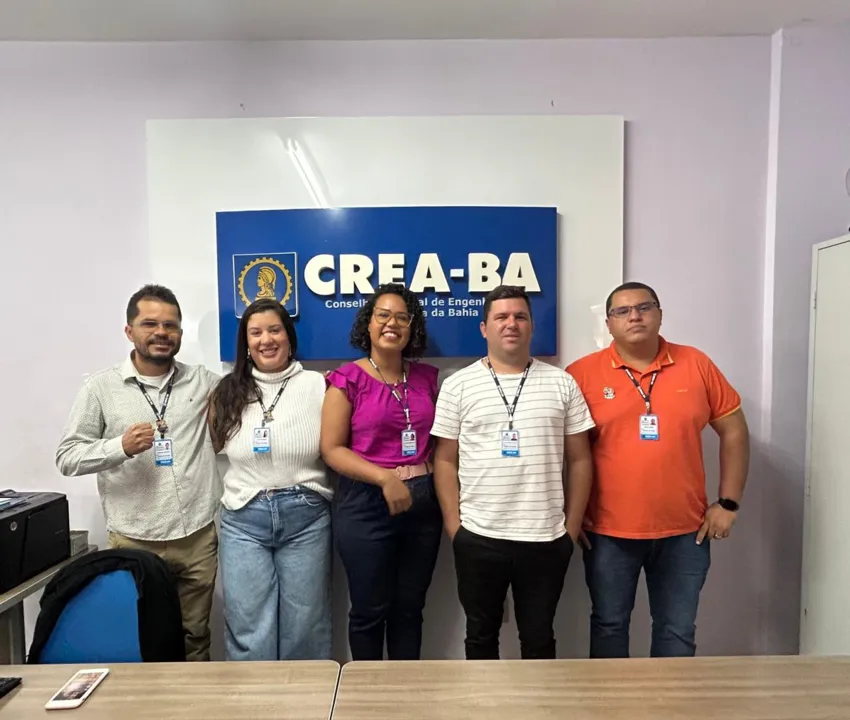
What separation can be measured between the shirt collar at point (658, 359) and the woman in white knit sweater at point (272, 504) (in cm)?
117

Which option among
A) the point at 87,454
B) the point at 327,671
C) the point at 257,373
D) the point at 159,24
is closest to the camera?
the point at 327,671

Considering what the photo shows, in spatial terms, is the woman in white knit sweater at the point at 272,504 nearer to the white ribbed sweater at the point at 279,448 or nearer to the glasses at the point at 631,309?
the white ribbed sweater at the point at 279,448

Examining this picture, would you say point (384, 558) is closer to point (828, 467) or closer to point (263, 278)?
point (263, 278)

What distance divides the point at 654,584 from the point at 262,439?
1643mm

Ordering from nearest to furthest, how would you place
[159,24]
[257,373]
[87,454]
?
[87,454]
[257,373]
[159,24]

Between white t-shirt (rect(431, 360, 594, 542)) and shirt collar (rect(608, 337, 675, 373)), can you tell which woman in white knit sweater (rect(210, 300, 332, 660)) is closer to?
white t-shirt (rect(431, 360, 594, 542))

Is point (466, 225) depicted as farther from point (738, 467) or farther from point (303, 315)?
point (738, 467)

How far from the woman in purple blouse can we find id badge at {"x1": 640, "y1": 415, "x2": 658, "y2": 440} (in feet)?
2.61

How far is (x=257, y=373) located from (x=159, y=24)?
158 centimetres

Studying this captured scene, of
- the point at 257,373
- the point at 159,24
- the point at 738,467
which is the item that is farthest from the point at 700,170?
the point at 159,24

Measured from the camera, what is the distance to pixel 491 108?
244 centimetres

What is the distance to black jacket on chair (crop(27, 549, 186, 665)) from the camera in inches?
65.7

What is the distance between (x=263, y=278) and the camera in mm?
2379

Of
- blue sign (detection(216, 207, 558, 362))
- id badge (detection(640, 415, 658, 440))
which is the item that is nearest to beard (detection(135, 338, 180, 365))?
blue sign (detection(216, 207, 558, 362))
